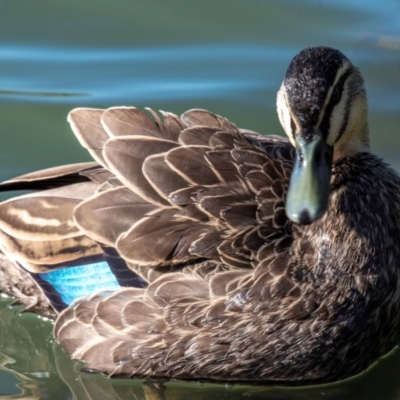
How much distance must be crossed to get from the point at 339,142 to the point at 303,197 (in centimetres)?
52

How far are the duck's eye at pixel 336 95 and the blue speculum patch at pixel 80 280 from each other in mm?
1494

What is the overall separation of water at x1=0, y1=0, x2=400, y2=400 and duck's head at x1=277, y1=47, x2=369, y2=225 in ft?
8.20

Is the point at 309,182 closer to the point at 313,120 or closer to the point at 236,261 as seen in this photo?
the point at 313,120

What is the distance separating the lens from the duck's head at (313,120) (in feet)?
14.7

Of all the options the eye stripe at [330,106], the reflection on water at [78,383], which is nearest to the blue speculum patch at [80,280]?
the reflection on water at [78,383]

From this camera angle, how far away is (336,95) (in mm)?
4629

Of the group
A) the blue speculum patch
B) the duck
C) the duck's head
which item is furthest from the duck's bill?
the blue speculum patch

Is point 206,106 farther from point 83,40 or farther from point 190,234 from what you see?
point 190,234

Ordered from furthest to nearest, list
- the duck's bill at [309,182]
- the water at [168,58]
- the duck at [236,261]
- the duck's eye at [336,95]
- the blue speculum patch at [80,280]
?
the water at [168,58]
the blue speculum patch at [80,280]
the duck at [236,261]
the duck's eye at [336,95]
the duck's bill at [309,182]

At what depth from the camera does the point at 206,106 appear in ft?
24.1

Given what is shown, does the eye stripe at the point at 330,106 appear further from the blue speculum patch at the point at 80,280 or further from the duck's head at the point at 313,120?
the blue speculum patch at the point at 80,280

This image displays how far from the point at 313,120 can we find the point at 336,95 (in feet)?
0.75

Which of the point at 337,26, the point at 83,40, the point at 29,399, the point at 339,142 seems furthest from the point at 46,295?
the point at 337,26

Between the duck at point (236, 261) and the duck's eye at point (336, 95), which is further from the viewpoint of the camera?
the duck at point (236, 261)
